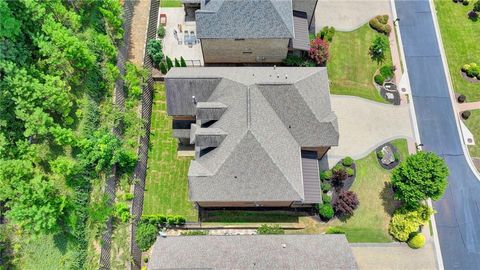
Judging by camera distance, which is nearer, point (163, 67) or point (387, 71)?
point (163, 67)

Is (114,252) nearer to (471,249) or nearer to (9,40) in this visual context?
(9,40)

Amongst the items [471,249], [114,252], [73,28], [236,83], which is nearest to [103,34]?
[73,28]

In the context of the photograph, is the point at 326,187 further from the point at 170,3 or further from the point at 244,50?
the point at 170,3

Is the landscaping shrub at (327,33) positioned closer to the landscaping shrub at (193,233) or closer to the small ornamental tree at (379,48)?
the small ornamental tree at (379,48)

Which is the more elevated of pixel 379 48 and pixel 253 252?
pixel 379 48

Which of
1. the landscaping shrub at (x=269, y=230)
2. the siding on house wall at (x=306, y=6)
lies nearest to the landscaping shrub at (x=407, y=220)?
the landscaping shrub at (x=269, y=230)

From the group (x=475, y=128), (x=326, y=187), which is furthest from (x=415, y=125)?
(x=326, y=187)

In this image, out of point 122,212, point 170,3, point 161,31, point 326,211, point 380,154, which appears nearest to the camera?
point 122,212

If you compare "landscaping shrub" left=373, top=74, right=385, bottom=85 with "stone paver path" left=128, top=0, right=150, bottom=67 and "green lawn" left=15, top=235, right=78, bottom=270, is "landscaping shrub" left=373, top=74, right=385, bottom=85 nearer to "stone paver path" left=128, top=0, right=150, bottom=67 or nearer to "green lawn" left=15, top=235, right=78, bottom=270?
"stone paver path" left=128, top=0, right=150, bottom=67
